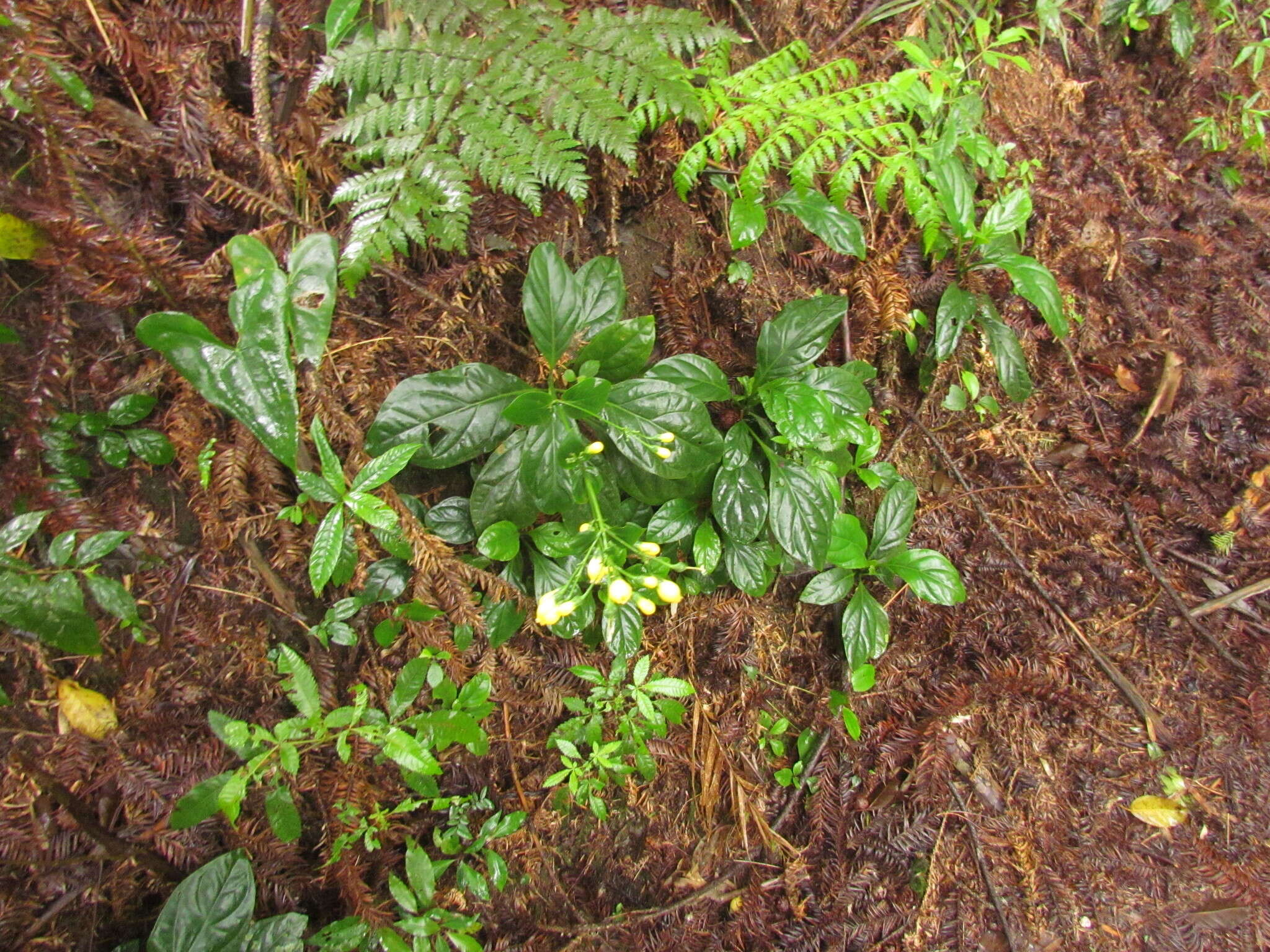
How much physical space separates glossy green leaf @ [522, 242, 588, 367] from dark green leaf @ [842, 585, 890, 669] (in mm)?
1189

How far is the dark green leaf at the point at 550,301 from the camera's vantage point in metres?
1.52

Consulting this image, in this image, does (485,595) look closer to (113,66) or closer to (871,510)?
(871,510)

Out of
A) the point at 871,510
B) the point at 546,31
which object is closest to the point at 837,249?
the point at 871,510

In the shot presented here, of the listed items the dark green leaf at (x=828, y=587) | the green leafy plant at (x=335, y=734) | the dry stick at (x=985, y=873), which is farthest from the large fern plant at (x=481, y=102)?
the dry stick at (x=985, y=873)

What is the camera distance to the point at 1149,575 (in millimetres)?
2318

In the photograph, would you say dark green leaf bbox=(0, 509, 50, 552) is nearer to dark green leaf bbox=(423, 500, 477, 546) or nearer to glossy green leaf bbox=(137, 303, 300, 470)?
glossy green leaf bbox=(137, 303, 300, 470)

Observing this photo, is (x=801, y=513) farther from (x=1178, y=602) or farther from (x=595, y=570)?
(x=1178, y=602)

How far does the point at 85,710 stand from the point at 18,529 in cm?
40

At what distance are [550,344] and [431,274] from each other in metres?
0.35

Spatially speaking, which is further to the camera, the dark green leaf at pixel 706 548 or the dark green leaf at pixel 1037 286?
the dark green leaf at pixel 1037 286

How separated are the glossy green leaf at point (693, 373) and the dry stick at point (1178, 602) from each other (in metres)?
1.71

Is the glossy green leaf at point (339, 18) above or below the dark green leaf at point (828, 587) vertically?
above

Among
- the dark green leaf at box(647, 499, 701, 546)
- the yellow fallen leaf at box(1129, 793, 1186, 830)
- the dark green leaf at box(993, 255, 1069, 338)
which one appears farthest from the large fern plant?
the yellow fallen leaf at box(1129, 793, 1186, 830)

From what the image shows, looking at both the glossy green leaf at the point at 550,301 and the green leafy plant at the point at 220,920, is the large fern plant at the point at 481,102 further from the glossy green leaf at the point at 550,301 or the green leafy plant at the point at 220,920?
the green leafy plant at the point at 220,920
